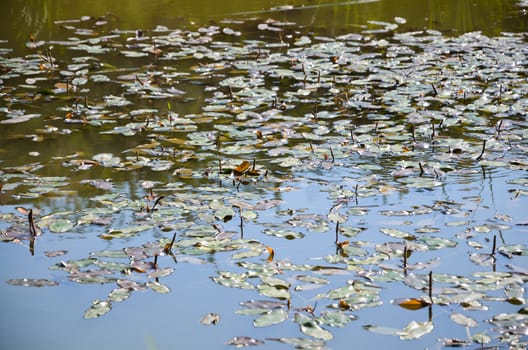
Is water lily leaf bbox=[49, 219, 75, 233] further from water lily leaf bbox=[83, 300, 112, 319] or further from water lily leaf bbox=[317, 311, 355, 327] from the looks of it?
water lily leaf bbox=[317, 311, 355, 327]

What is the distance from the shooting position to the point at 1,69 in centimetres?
460

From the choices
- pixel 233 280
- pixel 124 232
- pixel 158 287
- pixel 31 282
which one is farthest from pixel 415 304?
pixel 31 282

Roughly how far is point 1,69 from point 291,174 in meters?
2.22

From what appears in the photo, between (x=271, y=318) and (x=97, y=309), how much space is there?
47 centimetres

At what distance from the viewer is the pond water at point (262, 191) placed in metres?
2.16

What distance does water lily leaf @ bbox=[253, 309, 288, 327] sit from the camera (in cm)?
210

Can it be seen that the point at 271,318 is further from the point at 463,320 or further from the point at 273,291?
the point at 463,320

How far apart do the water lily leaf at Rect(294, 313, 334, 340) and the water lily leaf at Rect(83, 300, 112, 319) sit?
507mm

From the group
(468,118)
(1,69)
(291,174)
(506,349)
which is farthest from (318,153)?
(1,69)

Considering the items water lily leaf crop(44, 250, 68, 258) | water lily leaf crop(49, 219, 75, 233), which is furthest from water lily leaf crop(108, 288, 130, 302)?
water lily leaf crop(49, 219, 75, 233)

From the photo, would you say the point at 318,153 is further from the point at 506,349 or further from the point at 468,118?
the point at 506,349

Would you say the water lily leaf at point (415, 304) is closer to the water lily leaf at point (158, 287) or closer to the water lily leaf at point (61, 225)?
the water lily leaf at point (158, 287)

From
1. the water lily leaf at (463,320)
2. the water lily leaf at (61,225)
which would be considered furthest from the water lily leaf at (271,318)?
the water lily leaf at (61,225)

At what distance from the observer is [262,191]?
2971 mm
